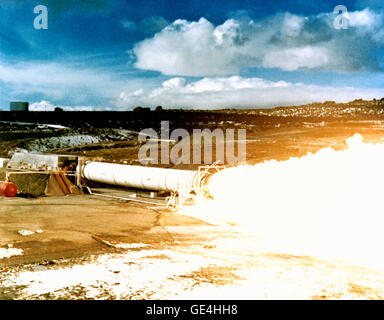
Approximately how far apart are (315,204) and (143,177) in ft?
34.9

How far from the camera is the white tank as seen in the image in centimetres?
1903

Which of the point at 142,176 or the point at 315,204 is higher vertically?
the point at 142,176

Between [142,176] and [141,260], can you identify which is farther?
[142,176]

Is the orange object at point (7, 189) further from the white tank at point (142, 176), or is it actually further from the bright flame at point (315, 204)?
the bright flame at point (315, 204)

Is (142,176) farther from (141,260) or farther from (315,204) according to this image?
(141,260)

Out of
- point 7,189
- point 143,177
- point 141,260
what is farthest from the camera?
point 143,177

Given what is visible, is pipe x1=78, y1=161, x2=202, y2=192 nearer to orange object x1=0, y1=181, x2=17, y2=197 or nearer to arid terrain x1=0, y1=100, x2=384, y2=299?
arid terrain x1=0, y1=100, x2=384, y2=299

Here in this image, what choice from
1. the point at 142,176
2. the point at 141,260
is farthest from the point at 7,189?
the point at 141,260

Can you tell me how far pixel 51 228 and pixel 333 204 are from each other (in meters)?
11.1

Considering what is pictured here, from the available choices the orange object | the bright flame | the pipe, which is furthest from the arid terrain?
the pipe

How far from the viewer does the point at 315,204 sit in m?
15.0
